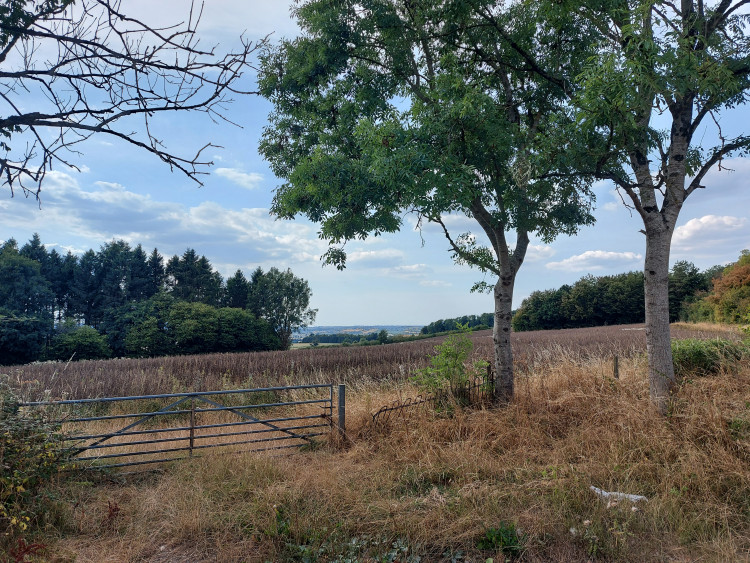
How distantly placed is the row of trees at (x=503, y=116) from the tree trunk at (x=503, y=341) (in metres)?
0.03

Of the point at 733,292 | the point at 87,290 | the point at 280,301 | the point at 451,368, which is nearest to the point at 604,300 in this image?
the point at 733,292

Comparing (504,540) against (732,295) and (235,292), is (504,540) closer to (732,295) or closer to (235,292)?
(732,295)

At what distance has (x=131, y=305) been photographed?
44.6 m

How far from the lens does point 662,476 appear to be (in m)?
5.37

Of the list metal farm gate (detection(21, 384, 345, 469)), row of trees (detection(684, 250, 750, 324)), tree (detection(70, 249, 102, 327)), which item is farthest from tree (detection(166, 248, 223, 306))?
row of trees (detection(684, 250, 750, 324))

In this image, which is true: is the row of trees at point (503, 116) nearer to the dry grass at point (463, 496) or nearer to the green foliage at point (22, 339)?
the dry grass at point (463, 496)

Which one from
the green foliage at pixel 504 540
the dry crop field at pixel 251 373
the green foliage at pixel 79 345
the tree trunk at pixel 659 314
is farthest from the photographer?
the green foliage at pixel 79 345

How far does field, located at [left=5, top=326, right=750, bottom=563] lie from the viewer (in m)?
4.32

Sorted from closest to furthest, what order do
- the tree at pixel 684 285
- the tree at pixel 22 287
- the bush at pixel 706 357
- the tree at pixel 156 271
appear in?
1. the bush at pixel 706 357
2. the tree at pixel 22 287
3. the tree at pixel 684 285
4. the tree at pixel 156 271

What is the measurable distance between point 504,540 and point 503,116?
7.99 m

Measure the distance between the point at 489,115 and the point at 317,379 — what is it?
1039 centimetres

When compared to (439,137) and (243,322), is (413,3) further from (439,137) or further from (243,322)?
(243,322)

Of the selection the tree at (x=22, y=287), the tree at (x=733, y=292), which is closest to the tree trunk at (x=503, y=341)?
the tree at (x=733, y=292)

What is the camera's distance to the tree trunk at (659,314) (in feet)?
22.6
